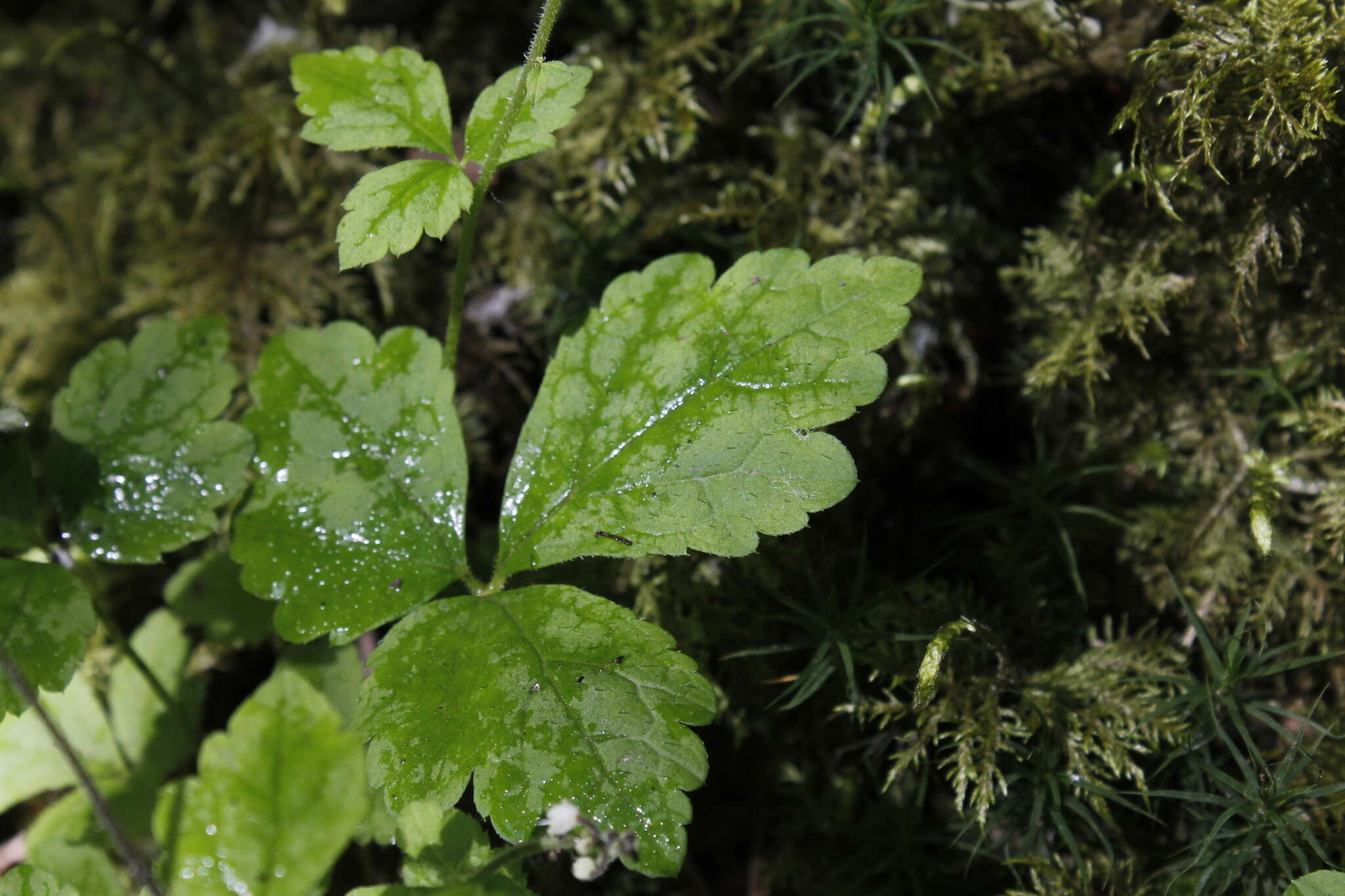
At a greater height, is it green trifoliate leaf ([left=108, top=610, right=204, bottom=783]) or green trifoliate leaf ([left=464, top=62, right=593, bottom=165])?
green trifoliate leaf ([left=464, top=62, right=593, bottom=165])

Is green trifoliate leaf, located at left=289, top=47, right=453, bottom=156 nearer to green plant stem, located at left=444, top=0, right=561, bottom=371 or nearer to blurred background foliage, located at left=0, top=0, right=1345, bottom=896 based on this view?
green plant stem, located at left=444, top=0, right=561, bottom=371

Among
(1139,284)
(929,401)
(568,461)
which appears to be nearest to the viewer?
(568,461)

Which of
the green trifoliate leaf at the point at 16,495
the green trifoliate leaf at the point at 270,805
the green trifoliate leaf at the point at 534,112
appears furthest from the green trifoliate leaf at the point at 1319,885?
the green trifoliate leaf at the point at 16,495

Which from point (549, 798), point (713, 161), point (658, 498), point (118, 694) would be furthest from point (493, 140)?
point (118, 694)

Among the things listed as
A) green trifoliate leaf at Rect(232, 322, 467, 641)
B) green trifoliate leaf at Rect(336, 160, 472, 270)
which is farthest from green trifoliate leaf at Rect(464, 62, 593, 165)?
green trifoliate leaf at Rect(232, 322, 467, 641)

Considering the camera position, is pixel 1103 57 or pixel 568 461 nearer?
pixel 568 461

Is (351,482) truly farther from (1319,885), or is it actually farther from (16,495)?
(1319,885)

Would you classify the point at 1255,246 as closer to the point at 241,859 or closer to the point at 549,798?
the point at 549,798
